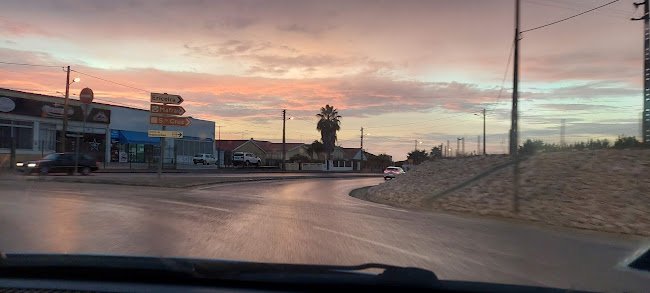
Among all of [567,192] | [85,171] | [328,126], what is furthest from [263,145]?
[567,192]

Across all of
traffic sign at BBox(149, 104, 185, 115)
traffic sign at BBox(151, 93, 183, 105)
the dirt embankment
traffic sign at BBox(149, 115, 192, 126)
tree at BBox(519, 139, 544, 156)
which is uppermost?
traffic sign at BBox(151, 93, 183, 105)

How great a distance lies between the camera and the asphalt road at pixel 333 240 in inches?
241

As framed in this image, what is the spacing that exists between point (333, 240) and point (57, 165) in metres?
26.7

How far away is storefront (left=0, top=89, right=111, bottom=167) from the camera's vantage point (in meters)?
39.6

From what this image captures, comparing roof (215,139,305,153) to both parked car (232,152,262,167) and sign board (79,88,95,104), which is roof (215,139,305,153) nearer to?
parked car (232,152,262,167)

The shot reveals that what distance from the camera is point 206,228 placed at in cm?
897

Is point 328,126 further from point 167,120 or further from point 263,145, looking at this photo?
point 167,120

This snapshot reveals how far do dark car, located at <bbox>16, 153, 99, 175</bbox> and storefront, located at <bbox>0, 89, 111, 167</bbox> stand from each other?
9810mm

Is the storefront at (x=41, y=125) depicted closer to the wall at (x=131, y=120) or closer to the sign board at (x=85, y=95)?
the wall at (x=131, y=120)

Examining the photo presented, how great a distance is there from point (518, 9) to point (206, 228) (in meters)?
13.2

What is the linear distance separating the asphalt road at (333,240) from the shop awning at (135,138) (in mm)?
39471

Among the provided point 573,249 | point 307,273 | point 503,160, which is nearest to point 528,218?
point 573,249

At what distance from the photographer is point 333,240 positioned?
8.07 meters

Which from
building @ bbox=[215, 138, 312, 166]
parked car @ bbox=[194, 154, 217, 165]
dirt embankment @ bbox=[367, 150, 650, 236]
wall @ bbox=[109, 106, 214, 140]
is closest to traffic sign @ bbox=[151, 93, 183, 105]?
dirt embankment @ bbox=[367, 150, 650, 236]
